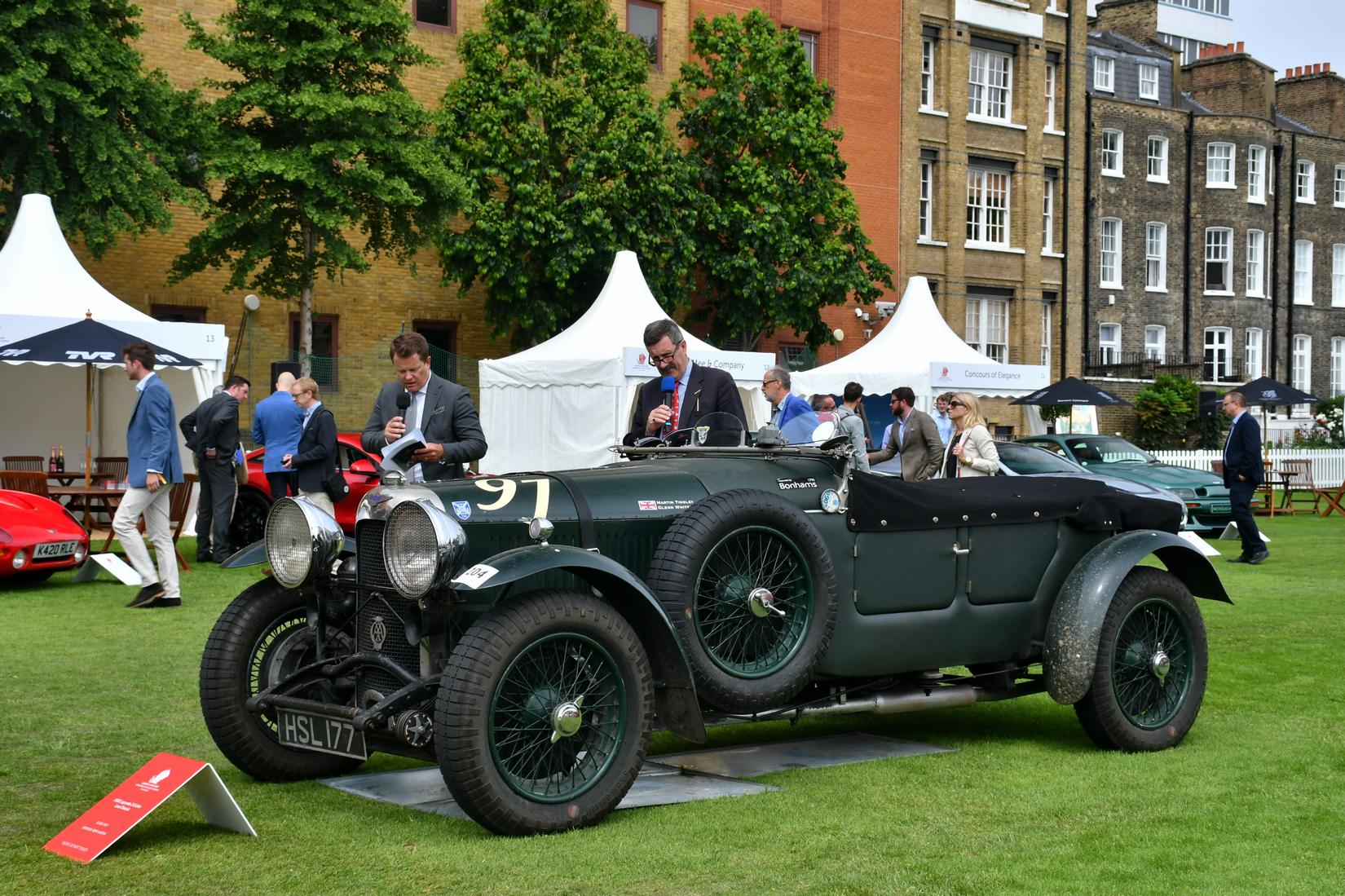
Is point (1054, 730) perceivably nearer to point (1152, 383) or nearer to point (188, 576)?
point (188, 576)

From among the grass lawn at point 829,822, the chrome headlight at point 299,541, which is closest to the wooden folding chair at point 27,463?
the grass lawn at point 829,822

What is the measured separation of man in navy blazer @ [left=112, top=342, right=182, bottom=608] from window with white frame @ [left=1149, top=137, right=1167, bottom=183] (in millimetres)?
40666

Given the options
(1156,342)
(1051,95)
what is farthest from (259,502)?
(1156,342)

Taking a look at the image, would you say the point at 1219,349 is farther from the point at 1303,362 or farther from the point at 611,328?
the point at 611,328

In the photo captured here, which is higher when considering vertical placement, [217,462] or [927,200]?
[927,200]

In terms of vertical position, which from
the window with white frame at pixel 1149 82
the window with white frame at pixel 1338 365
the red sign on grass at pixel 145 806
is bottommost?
the red sign on grass at pixel 145 806

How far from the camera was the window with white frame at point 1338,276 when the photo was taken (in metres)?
52.0

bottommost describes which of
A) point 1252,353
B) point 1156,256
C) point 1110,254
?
point 1252,353

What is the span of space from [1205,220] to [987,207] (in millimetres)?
10767

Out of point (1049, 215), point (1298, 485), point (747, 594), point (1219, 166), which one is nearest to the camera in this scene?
point (747, 594)

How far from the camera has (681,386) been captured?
25.5 ft

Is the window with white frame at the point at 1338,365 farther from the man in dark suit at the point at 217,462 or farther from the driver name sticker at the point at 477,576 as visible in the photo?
the driver name sticker at the point at 477,576

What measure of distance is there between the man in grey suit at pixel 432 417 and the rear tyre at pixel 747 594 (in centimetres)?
→ 252

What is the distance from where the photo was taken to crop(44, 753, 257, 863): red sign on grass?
194 inches
